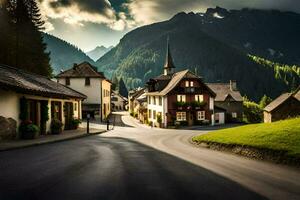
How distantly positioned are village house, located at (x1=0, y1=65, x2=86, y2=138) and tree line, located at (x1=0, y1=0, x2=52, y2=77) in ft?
69.0

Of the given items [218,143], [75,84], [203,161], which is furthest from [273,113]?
[203,161]

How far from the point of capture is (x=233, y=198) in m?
7.76

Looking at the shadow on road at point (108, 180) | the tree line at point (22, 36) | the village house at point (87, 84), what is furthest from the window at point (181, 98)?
the shadow on road at point (108, 180)

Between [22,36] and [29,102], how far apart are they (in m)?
35.1

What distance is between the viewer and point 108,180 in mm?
9250

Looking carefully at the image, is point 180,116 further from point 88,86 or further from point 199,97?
point 88,86

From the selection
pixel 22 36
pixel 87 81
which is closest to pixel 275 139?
pixel 87 81

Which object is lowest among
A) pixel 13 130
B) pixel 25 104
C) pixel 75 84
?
pixel 13 130

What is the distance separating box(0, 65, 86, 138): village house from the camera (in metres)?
18.7

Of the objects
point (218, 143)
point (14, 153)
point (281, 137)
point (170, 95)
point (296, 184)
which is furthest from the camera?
point (170, 95)

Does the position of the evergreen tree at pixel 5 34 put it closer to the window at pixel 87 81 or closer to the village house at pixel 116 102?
the window at pixel 87 81

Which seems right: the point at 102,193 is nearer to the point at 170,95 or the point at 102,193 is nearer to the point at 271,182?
the point at 271,182

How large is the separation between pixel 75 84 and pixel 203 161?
45.2 metres

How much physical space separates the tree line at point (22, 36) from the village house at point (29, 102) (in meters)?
21.0
